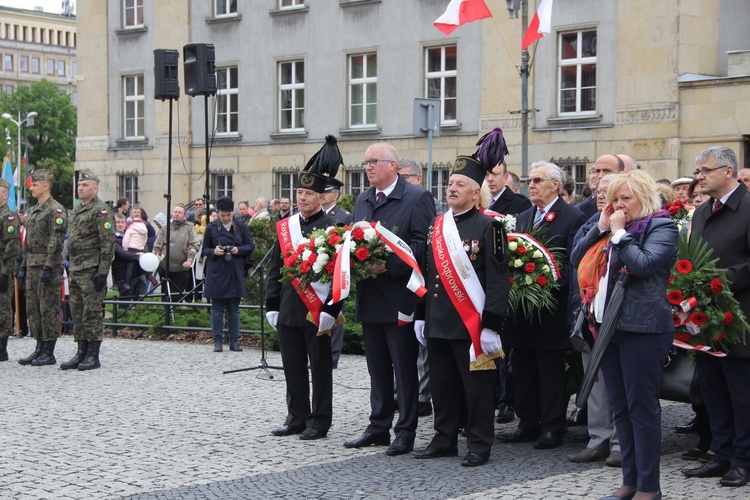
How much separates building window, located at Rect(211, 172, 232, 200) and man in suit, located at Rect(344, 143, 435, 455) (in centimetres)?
2667

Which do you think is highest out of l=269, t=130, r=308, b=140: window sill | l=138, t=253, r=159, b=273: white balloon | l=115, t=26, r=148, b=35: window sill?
l=115, t=26, r=148, b=35: window sill

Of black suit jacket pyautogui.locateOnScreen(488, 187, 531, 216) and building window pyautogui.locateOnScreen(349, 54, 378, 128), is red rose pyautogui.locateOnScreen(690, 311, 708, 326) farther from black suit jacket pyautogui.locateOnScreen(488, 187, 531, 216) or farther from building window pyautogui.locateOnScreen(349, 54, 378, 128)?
building window pyautogui.locateOnScreen(349, 54, 378, 128)

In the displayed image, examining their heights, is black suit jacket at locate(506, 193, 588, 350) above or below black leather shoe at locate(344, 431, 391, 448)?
above

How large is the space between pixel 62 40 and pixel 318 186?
12786 centimetres

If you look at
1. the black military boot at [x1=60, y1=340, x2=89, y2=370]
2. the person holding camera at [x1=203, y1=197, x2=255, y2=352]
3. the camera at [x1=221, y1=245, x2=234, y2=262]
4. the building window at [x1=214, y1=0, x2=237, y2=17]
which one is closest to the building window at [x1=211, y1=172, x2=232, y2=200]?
the building window at [x1=214, y1=0, x2=237, y2=17]

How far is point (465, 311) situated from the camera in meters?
7.88

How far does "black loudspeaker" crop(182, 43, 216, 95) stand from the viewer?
58.7 feet

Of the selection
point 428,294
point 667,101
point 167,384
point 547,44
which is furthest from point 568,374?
point 547,44

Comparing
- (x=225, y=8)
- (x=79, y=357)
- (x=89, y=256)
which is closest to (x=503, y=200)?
(x=89, y=256)

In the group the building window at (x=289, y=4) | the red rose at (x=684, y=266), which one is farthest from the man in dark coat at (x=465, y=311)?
the building window at (x=289, y=4)

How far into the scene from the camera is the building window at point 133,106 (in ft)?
122

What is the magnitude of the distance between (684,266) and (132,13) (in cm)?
3194

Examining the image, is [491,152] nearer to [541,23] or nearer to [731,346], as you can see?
[731,346]

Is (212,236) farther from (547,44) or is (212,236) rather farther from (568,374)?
(547,44)
